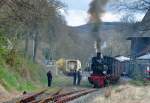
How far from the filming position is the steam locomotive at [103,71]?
45969 millimetres

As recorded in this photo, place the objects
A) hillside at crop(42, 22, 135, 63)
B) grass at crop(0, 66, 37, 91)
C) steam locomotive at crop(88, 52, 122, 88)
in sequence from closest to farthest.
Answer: grass at crop(0, 66, 37, 91)
steam locomotive at crop(88, 52, 122, 88)
hillside at crop(42, 22, 135, 63)

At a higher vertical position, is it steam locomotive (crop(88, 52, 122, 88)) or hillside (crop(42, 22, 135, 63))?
hillside (crop(42, 22, 135, 63))

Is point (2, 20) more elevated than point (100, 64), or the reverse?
point (2, 20)

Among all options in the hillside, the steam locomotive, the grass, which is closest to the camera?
the grass

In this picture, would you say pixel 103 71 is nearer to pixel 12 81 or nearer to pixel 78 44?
pixel 12 81

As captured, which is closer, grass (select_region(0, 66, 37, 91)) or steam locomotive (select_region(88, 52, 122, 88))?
grass (select_region(0, 66, 37, 91))

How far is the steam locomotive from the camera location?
45969 mm

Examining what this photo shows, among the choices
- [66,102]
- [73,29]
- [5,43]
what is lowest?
[66,102]

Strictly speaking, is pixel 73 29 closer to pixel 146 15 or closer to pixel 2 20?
pixel 146 15

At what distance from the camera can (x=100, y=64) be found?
159 ft

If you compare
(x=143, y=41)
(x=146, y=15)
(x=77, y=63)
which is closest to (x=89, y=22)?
(x=146, y=15)

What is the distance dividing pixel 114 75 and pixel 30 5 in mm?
17430

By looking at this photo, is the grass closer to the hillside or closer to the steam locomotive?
the steam locomotive

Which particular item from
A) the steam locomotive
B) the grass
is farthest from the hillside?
the grass
